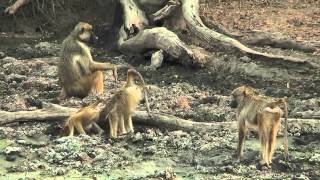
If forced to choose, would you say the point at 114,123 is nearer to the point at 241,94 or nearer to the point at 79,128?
the point at 79,128

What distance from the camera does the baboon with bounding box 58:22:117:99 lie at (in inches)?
463

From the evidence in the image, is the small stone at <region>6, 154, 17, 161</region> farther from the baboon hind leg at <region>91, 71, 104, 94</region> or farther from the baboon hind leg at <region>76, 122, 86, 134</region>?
the baboon hind leg at <region>91, 71, 104, 94</region>

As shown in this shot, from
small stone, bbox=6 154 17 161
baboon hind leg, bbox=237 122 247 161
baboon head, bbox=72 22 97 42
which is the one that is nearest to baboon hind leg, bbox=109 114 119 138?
small stone, bbox=6 154 17 161

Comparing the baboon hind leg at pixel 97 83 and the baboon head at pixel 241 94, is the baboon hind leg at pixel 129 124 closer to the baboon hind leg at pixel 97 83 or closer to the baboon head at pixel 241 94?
the baboon head at pixel 241 94

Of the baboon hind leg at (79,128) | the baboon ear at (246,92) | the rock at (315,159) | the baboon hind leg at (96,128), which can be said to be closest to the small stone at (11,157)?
the baboon hind leg at (79,128)

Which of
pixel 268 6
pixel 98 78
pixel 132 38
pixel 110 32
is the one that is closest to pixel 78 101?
pixel 98 78

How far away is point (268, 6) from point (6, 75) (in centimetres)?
733

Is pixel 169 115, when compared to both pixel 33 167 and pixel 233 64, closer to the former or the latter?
pixel 33 167

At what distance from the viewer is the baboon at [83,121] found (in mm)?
9633

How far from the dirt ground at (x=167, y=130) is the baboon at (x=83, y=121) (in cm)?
16

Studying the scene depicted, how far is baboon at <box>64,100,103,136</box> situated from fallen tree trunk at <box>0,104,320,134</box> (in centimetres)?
Answer: 54

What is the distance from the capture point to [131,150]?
912 centimetres

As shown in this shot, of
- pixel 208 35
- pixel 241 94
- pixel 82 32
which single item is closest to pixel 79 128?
pixel 241 94

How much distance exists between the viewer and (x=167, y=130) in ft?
32.1
